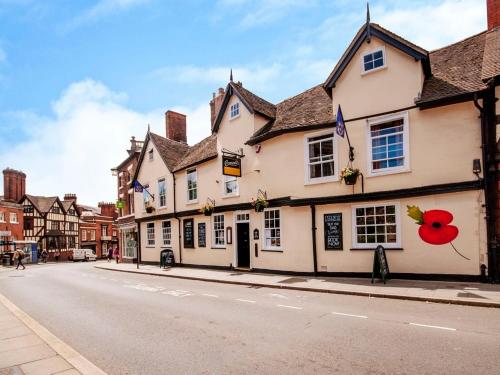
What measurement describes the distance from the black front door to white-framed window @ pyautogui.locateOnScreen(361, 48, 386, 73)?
9.44m

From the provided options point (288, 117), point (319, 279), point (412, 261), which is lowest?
point (319, 279)

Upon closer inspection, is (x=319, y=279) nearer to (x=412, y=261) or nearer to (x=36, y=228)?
(x=412, y=261)

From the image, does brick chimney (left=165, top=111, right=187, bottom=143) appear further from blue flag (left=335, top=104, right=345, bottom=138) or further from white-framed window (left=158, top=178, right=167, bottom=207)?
blue flag (left=335, top=104, right=345, bottom=138)

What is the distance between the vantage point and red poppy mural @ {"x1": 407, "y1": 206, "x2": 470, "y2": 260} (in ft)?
36.4

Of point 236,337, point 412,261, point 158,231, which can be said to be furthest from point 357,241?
point 158,231

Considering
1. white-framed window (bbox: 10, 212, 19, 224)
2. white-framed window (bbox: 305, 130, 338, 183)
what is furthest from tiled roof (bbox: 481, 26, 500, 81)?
white-framed window (bbox: 10, 212, 19, 224)

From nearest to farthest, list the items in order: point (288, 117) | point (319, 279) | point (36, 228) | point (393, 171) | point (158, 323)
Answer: point (158, 323) < point (393, 171) < point (319, 279) < point (288, 117) < point (36, 228)

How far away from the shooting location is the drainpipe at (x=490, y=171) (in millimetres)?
10320

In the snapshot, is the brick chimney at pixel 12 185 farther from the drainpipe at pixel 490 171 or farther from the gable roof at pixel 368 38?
the drainpipe at pixel 490 171

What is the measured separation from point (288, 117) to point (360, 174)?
515cm

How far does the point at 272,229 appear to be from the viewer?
53.0ft

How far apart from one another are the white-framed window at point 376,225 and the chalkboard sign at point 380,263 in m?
0.81

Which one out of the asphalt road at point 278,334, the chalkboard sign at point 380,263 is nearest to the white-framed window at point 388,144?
the chalkboard sign at point 380,263

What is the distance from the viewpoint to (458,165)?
11039 millimetres
